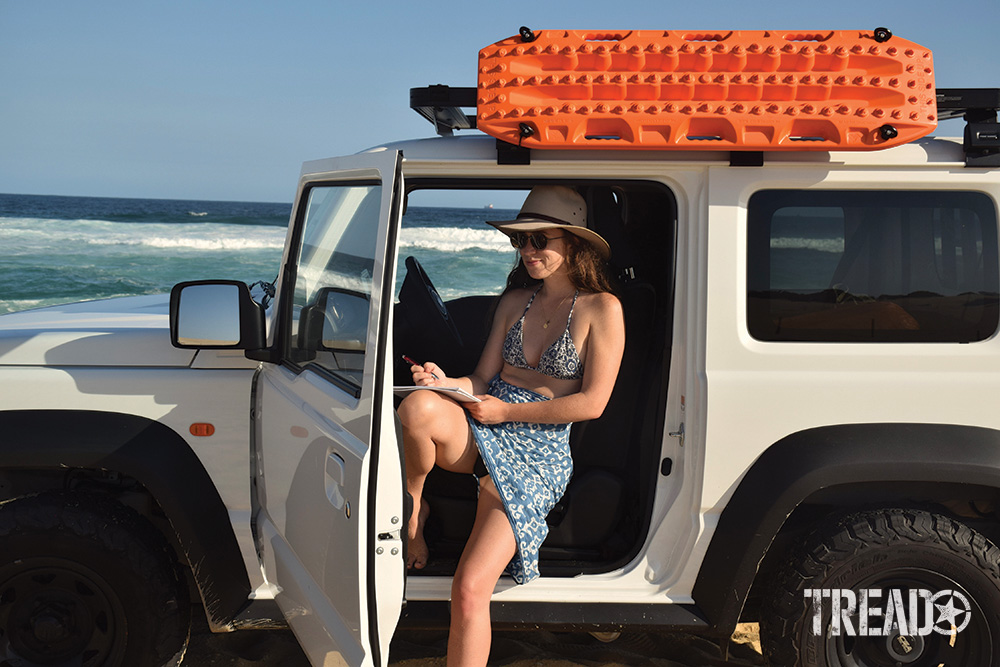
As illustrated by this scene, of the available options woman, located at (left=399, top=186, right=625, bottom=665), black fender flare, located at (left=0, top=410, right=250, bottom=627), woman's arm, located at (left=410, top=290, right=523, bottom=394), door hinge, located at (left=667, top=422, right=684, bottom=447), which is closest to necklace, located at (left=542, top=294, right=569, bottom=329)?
woman, located at (left=399, top=186, right=625, bottom=665)

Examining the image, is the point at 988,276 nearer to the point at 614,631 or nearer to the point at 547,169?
the point at 547,169

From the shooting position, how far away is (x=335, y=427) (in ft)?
6.61

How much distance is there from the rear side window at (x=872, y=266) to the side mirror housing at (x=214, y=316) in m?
1.46

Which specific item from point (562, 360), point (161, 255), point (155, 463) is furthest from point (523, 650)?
point (161, 255)

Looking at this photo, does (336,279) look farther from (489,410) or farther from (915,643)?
(915,643)

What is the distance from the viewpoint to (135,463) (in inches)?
91.4

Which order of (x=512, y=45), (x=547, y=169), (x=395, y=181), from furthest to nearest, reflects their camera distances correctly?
1. (x=547, y=169)
2. (x=512, y=45)
3. (x=395, y=181)

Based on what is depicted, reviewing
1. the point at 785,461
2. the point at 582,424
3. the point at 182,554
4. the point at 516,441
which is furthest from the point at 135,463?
the point at 785,461

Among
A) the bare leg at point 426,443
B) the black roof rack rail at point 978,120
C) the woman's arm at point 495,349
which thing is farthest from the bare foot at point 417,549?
the black roof rack rail at point 978,120

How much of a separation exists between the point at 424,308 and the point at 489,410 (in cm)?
65

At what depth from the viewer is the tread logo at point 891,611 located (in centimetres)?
233

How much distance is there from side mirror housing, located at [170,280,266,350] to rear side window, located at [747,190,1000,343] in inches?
57.6

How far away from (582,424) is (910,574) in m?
1.10

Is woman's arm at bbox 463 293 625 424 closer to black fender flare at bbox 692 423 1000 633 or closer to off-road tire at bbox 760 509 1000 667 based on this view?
black fender flare at bbox 692 423 1000 633
